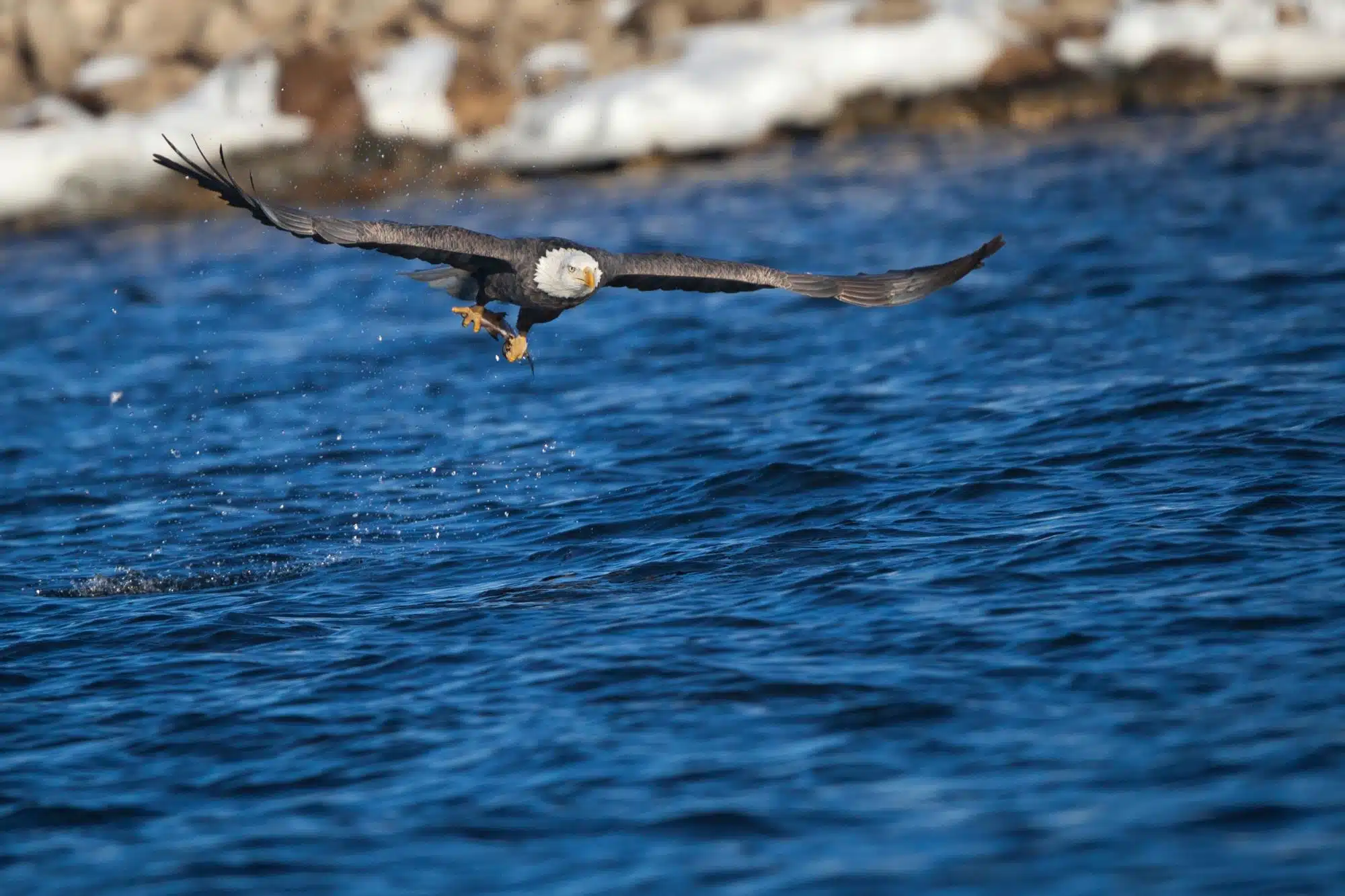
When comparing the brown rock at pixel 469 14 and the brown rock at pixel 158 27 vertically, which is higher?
the brown rock at pixel 158 27

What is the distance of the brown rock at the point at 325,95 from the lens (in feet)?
81.5

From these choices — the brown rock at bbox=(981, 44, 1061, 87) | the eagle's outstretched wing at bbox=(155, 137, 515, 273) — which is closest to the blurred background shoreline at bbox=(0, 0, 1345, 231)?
the brown rock at bbox=(981, 44, 1061, 87)

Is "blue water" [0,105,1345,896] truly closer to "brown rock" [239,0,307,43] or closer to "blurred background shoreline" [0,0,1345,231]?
"blurred background shoreline" [0,0,1345,231]

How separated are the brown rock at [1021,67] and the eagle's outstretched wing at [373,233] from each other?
727 inches

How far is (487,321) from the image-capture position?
10.5m

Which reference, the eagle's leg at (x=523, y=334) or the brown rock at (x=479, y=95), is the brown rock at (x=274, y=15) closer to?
the brown rock at (x=479, y=95)

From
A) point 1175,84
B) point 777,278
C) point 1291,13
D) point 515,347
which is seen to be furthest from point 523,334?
point 1291,13

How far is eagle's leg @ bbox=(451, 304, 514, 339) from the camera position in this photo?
10500 mm

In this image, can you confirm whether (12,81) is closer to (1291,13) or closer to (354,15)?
(354,15)

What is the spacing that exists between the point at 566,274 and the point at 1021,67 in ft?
62.1

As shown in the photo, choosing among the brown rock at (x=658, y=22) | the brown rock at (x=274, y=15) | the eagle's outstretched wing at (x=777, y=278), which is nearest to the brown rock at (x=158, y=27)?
the brown rock at (x=274, y=15)

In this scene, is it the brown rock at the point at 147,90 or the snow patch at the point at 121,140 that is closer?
the snow patch at the point at 121,140

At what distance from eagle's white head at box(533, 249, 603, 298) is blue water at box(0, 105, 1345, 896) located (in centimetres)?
164

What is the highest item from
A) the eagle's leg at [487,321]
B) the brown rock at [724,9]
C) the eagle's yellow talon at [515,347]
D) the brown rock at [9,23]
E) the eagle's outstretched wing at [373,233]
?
the brown rock at [9,23]
